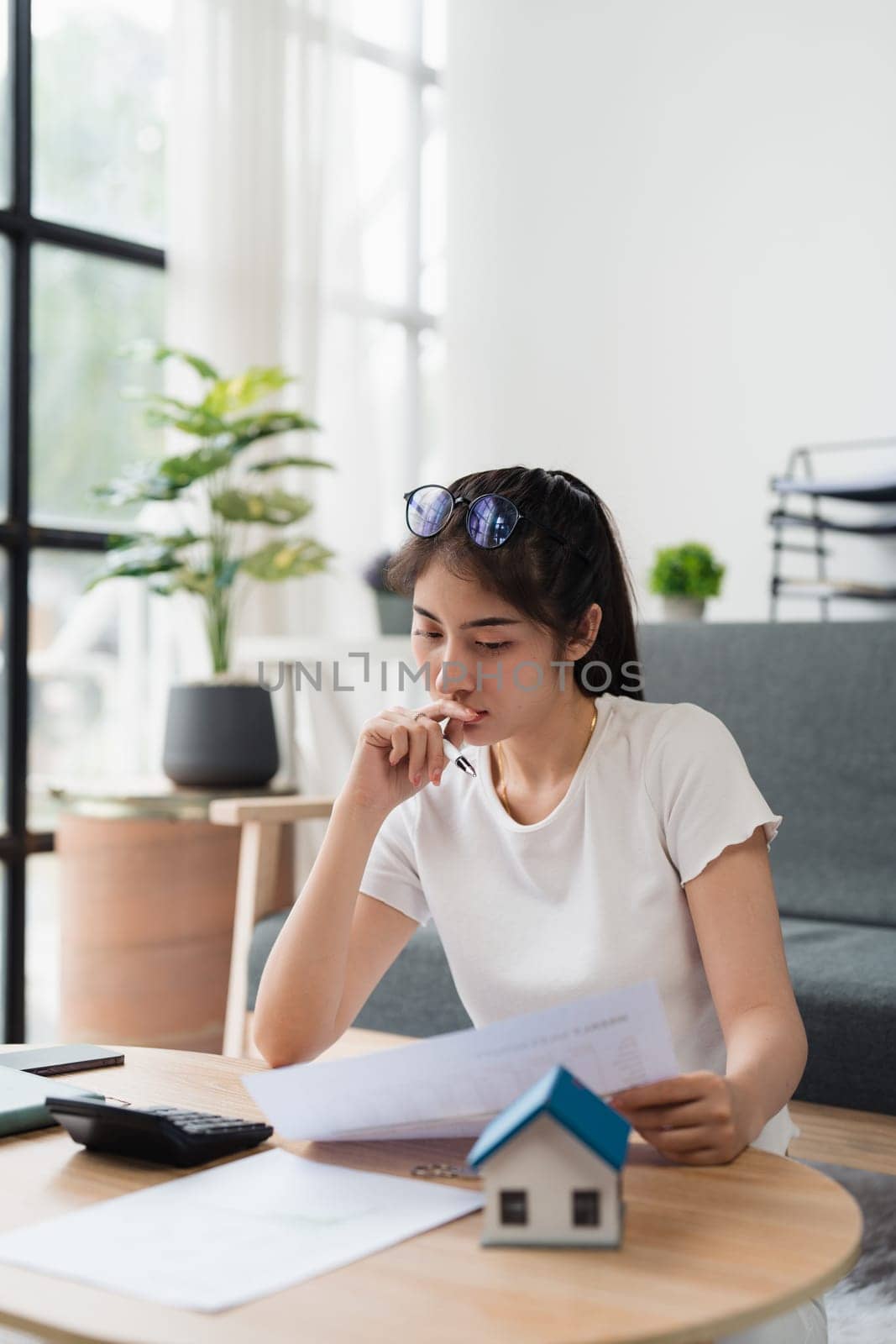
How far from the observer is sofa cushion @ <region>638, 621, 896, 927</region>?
7.89ft

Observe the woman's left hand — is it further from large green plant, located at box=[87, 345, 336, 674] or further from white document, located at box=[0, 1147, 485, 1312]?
large green plant, located at box=[87, 345, 336, 674]

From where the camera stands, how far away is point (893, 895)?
2367mm

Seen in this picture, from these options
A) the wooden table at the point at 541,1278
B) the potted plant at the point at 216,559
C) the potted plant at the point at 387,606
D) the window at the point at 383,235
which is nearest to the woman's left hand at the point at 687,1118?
the wooden table at the point at 541,1278

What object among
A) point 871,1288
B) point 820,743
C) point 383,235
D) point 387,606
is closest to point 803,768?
point 820,743

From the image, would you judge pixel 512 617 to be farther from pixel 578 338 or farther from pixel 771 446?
pixel 578 338

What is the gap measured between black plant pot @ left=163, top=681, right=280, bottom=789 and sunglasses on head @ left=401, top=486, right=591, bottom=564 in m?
1.69

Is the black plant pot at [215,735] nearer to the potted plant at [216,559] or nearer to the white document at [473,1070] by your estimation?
the potted plant at [216,559]

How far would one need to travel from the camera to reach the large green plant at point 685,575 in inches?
119

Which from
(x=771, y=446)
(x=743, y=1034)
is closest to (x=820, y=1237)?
(x=743, y=1034)

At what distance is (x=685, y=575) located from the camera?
3.03 metres

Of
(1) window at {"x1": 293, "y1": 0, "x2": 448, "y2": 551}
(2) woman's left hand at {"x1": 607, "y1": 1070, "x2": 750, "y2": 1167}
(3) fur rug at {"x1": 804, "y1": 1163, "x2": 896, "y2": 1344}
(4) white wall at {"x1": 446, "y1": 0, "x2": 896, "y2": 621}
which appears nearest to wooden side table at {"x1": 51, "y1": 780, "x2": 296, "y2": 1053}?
(1) window at {"x1": 293, "y1": 0, "x2": 448, "y2": 551}

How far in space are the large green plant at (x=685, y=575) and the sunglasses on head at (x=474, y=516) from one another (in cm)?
172

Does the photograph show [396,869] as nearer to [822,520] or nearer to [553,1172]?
[553,1172]

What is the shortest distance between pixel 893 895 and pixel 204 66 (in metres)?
2.61
